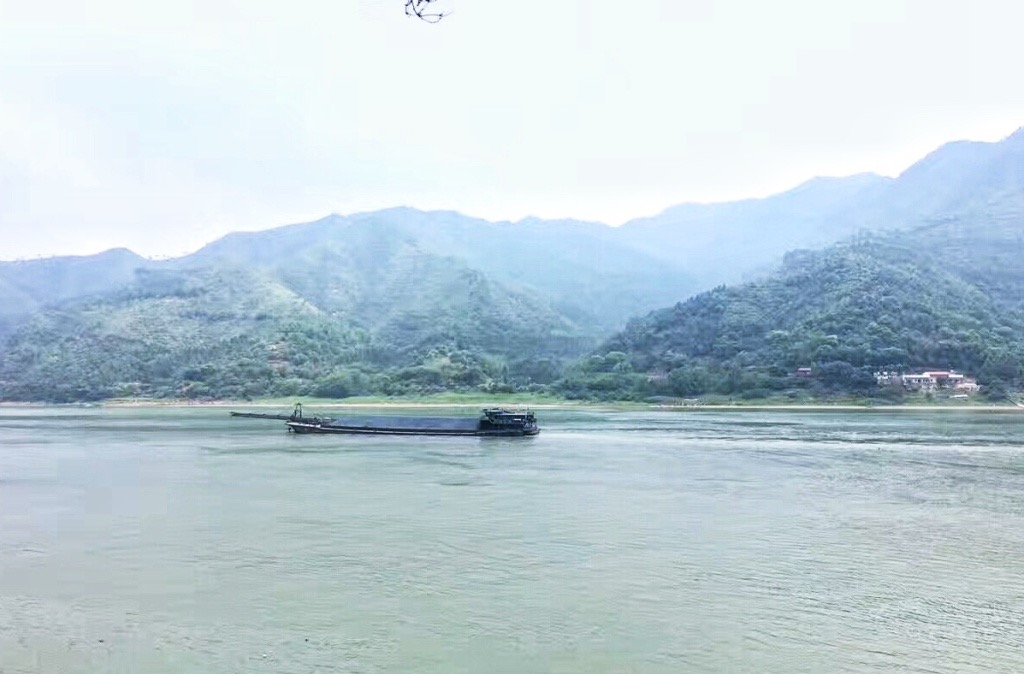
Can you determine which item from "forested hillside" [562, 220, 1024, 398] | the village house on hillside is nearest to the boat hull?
"forested hillside" [562, 220, 1024, 398]

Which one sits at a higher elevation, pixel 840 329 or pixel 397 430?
pixel 840 329

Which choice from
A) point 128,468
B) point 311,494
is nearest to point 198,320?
point 128,468

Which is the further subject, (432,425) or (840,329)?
(840,329)

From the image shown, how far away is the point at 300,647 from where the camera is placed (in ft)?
42.7

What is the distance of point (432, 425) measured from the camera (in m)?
61.2

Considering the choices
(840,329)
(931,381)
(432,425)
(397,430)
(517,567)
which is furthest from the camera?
(840,329)

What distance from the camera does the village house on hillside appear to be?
3499 inches

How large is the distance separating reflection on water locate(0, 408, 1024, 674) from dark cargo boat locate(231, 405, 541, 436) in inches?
721

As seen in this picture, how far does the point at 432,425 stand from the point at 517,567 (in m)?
43.6

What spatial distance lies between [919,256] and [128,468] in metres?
116

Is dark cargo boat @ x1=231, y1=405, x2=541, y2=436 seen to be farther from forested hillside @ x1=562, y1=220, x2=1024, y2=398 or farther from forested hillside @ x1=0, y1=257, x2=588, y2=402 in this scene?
forested hillside @ x1=0, y1=257, x2=588, y2=402

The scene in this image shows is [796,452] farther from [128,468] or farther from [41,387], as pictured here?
[41,387]

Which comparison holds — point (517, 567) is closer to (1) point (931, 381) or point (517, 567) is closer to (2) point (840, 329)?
(1) point (931, 381)

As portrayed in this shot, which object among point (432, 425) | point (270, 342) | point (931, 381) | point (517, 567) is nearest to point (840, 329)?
point (931, 381)
